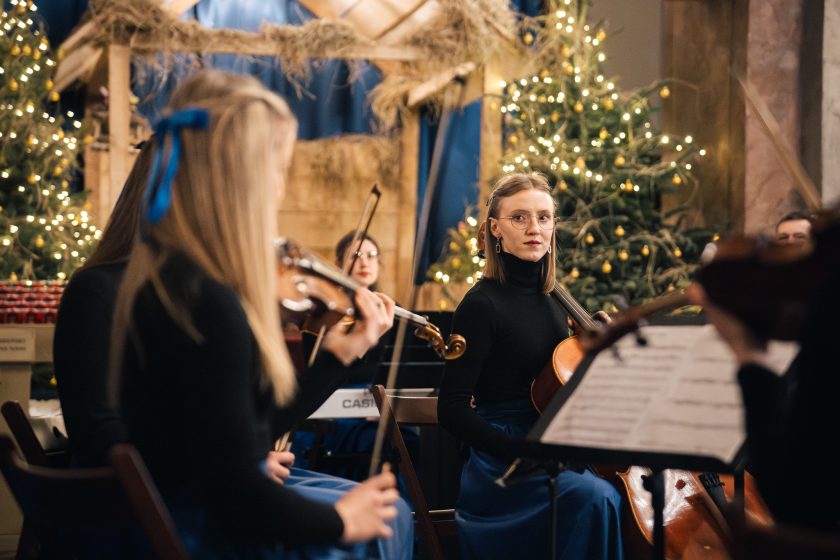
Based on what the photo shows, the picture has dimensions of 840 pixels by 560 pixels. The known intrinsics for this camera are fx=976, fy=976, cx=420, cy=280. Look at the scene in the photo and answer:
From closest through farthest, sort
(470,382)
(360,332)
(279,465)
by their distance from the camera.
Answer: (360,332)
(279,465)
(470,382)

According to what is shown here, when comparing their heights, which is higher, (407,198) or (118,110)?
(118,110)

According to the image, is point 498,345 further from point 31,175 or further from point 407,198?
point 407,198

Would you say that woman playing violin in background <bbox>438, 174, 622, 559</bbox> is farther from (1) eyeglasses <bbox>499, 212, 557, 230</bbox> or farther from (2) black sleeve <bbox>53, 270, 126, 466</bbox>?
(2) black sleeve <bbox>53, 270, 126, 466</bbox>

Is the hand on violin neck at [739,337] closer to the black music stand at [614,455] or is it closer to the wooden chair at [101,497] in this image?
the black music stand at [614,455]

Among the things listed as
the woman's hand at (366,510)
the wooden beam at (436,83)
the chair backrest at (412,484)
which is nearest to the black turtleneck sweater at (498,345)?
the chair backrest at (412,484)

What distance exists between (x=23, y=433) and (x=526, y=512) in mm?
1290

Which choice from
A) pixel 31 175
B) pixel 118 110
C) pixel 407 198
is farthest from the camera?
pixel 407 198

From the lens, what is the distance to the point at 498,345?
9.25ft

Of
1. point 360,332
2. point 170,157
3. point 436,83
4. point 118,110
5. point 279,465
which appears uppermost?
point 436,83

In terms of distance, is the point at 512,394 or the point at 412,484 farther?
the point at 512,394

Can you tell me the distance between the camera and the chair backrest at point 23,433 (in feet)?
6.34

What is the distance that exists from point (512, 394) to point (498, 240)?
48 centimetres

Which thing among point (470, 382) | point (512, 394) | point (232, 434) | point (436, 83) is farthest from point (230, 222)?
point (436, 83)

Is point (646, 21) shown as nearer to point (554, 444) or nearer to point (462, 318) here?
point (462, 318)
